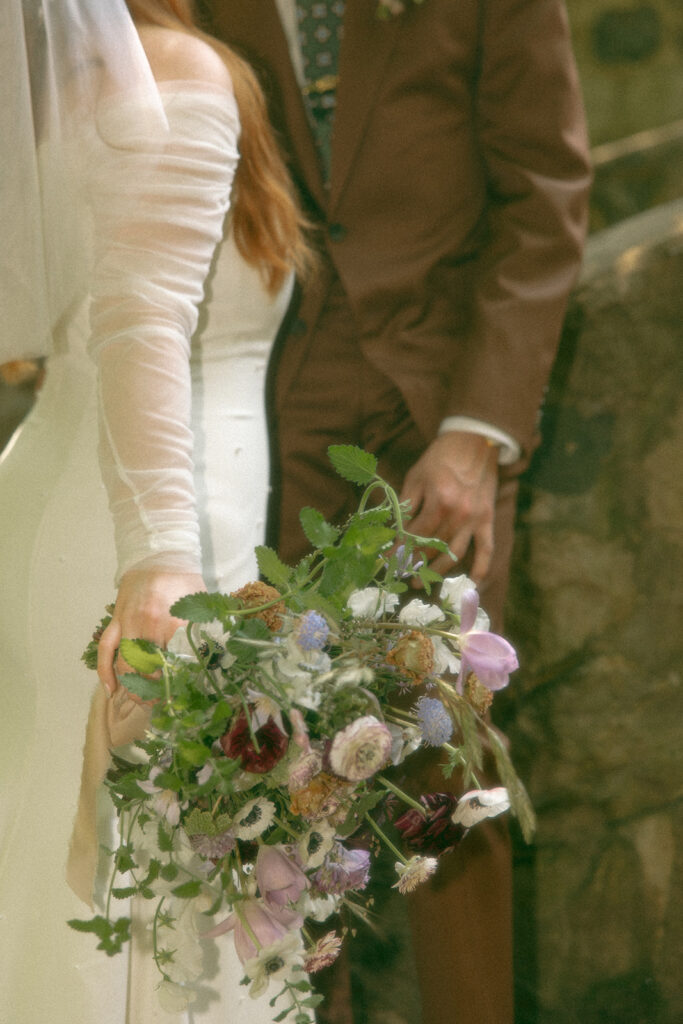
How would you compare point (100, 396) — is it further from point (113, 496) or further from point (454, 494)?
point (454, 494)

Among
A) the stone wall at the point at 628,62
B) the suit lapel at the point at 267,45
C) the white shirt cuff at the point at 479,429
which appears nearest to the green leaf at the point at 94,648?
the white shirt cuff at the point at 479,429

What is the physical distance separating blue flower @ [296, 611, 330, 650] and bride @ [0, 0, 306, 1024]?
0.48ft

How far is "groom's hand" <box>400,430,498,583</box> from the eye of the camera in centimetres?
88

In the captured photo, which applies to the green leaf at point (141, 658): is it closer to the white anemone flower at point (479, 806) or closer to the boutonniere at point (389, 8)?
the white anemone flower at point (479, 806)

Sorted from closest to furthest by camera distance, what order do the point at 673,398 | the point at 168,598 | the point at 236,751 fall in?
the point at 236,751, the point at 168,598, the point at 673,398

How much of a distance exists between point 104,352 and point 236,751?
1.03 ft

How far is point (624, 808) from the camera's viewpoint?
1066 millimetres

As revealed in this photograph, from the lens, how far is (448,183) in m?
0.90

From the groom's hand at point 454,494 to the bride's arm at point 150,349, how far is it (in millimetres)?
244

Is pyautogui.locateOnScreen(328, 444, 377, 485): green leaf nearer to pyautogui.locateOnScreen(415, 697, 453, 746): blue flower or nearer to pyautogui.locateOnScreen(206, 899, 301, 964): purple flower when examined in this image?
pyautogui.locateOnScreen(415, 697, 453, 746): blue flower

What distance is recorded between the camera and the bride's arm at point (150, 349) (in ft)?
2.29

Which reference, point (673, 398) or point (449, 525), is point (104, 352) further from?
point (673, 398)

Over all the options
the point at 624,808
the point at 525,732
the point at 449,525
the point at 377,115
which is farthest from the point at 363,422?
the point at 624,808

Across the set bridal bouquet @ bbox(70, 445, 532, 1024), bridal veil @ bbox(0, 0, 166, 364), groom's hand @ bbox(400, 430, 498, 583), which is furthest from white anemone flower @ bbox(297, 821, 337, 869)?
bridal veil @ bbox(0, 0, 166, 364)
